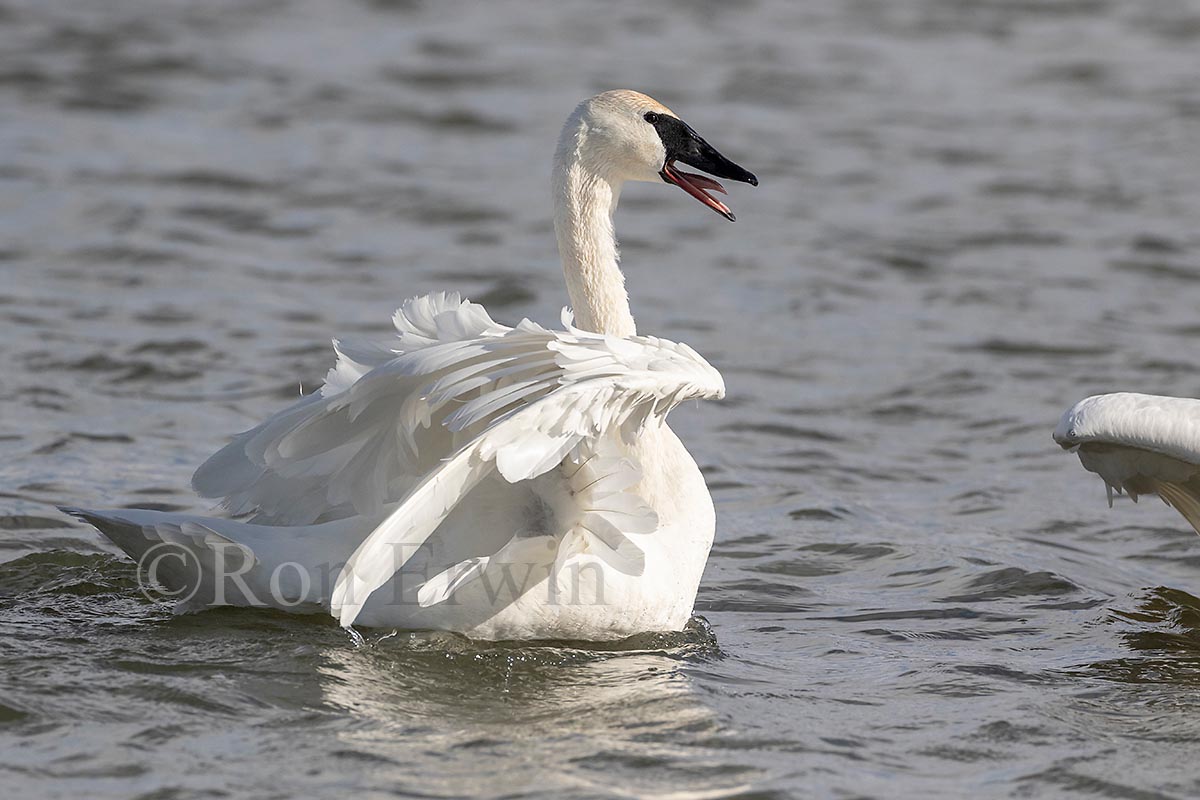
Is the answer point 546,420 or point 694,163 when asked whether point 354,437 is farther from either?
point 694,163

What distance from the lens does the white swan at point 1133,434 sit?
6078mm

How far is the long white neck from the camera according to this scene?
635cm

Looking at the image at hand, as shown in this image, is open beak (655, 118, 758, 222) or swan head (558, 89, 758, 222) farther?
open beak (655, 118, 758, 222)

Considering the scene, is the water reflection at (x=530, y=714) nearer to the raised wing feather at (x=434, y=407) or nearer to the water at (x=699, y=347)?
the water at (x=699, y=347)

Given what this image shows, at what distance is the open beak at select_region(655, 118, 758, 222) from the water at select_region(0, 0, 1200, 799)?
65.8 inches

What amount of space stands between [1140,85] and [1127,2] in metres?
3.29

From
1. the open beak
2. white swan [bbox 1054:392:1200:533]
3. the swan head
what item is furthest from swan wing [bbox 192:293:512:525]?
white swan [bbox 1054:392:1200:533]

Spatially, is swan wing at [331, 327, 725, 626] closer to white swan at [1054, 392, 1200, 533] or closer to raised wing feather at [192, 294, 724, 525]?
raised wing feather at [192, 294, 724, 525]

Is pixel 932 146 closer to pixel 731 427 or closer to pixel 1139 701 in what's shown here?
pixel 731 427

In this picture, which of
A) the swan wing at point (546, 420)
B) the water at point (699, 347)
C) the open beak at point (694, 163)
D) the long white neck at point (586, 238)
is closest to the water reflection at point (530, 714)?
the water at point (699, 347)

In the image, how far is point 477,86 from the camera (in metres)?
16.8

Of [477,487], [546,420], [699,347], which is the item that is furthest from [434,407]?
[699,347]

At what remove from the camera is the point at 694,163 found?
21.4 ft

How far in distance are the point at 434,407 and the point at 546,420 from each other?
423 millimetres
